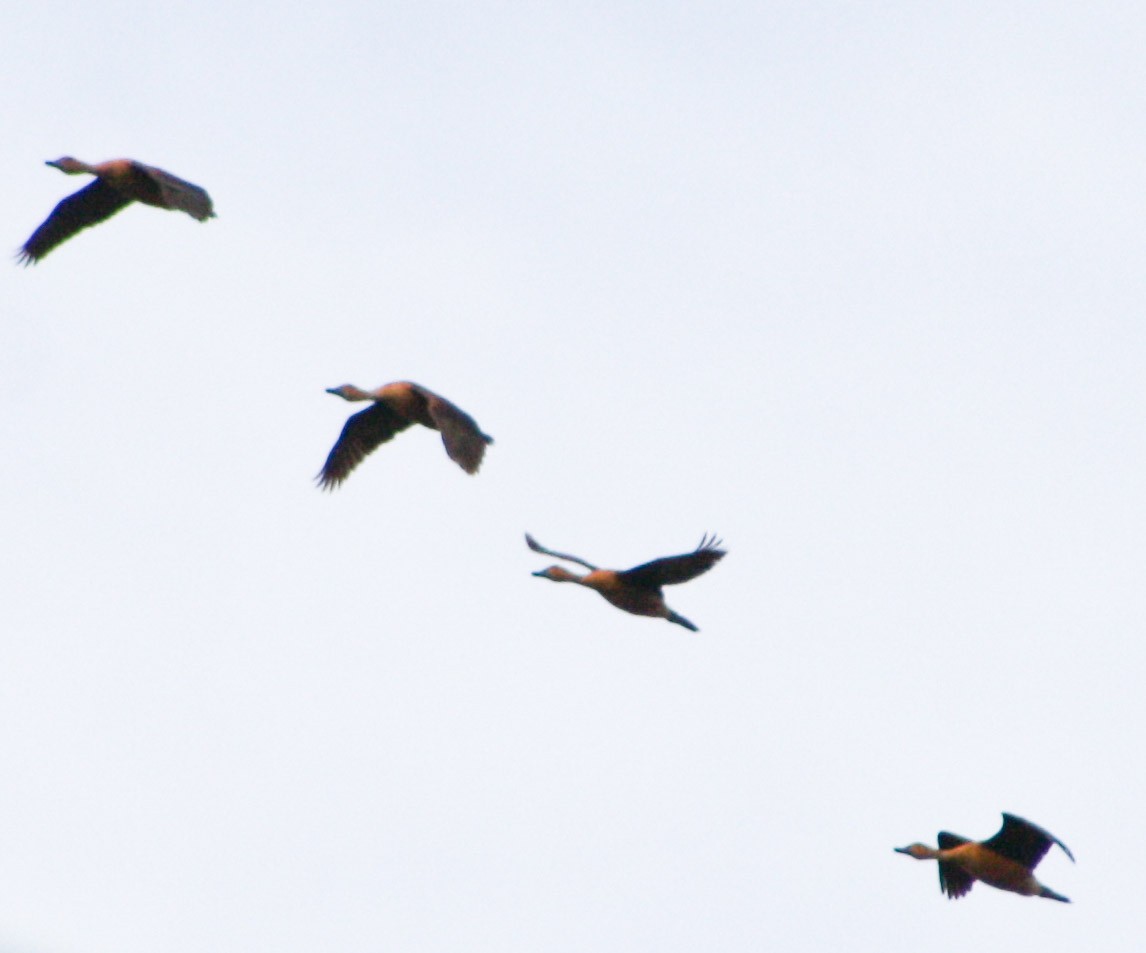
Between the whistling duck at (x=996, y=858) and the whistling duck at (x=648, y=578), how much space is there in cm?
367

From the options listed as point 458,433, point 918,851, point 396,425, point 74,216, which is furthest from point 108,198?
point 918,851

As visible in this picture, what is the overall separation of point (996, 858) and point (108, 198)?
1084 cm

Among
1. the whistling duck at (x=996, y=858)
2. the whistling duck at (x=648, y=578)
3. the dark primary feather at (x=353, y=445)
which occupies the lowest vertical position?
the whistling duck at (x=996, y=858)

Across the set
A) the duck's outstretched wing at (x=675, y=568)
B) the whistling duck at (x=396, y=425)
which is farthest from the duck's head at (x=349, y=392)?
the duck's outstretched wing at (x=675, y=568)

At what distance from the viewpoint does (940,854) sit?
1669 cm

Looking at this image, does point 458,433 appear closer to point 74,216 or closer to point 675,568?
point 675,568

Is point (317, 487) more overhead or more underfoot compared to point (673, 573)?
more overhead

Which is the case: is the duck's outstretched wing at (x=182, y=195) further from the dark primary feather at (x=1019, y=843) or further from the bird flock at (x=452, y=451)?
the dark primary feather at (x=1019, y=843)

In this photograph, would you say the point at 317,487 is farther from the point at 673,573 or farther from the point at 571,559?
the point at 673,573

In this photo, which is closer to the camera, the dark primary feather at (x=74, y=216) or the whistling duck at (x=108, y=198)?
the whistling duck at (x=108, y=198)

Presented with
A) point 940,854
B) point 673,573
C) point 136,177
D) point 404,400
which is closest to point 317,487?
point 404,400

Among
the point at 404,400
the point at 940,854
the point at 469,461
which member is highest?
the point at 404,400

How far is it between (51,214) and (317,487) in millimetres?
3975

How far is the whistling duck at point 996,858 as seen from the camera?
15820mm
